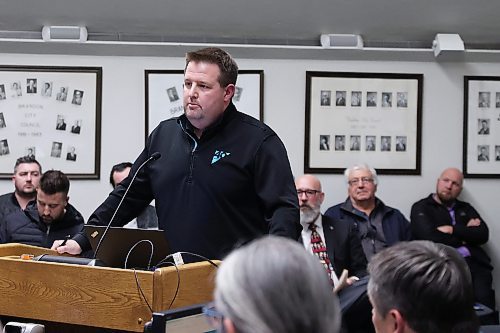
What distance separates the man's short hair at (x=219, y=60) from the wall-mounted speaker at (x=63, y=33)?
302 centimetres

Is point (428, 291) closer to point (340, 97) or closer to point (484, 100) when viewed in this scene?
point (340, 97)

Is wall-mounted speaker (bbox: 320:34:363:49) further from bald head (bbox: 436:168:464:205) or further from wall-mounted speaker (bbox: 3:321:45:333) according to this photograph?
wall-mounted speaker (bbox: 3:321:45:333)

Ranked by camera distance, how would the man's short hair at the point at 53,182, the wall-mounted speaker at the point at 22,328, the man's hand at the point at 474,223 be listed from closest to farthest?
the wall-mounted speaker at the point at 22,328
the man's short hair at the point at 53,182
the man's hand at the point at 474,223

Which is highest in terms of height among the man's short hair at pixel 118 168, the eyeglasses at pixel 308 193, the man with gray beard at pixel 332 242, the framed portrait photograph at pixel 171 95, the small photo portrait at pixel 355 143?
the framed portrait photograph at pixel 171 95

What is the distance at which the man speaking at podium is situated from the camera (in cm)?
239

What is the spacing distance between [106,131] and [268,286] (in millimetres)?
4631

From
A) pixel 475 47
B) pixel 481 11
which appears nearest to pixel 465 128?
pixel 475 47

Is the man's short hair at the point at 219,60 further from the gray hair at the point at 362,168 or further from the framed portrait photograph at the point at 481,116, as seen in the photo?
the framed portrait photograph at the point at 481,116

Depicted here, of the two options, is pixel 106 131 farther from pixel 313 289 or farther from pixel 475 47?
pixel 313 289

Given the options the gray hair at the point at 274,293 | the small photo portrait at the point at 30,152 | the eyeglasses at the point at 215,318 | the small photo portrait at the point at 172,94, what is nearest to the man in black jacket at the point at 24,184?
the small photo portrait at the point at 30,152

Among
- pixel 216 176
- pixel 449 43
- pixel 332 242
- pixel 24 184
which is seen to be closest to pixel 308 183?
pixel 332 242

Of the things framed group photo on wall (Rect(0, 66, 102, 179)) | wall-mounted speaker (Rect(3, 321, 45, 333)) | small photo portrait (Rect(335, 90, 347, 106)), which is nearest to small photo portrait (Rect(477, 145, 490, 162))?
small photo portrait (Rect(335, 90, 347, 106))

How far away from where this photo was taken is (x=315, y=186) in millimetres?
4824

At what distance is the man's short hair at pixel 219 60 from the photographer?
2.42 m
